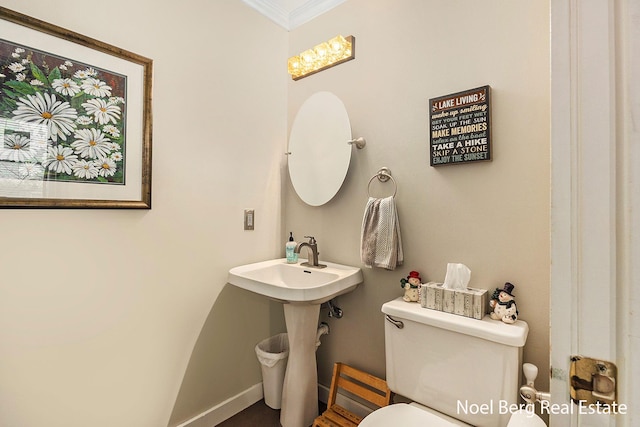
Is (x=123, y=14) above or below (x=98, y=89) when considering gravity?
above

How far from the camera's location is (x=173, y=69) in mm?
1491

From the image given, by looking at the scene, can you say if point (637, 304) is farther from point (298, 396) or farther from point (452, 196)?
point (298, 396)

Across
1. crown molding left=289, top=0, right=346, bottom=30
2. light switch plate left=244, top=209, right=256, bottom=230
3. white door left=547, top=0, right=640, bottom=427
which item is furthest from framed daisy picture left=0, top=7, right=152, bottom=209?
white door left=547, top=0, right=640, bottom=427

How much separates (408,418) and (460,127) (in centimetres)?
117

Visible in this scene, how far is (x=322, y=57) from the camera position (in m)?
1.81

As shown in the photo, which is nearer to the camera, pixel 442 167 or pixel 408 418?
pixel 408 418

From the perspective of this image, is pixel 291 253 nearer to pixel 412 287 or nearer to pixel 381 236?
pixel 381 236

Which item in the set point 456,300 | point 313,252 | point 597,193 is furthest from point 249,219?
point 597,193

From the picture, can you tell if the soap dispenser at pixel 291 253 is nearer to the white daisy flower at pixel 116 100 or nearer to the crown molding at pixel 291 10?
the white daisy flower at pixel 116 100

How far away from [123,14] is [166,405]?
71.2 inches

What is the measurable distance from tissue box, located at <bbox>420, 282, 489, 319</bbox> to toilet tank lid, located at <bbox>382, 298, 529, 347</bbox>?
0.02 m

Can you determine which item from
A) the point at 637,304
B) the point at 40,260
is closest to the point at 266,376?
the point at 40,260

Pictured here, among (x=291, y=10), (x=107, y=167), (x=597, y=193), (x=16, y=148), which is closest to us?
(x=597, y=193)

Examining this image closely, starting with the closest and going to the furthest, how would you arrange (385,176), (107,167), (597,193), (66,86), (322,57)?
1. (597,193)
2. (66,86)
3. (107,167)
4. (385,176)
5. (322,57)
